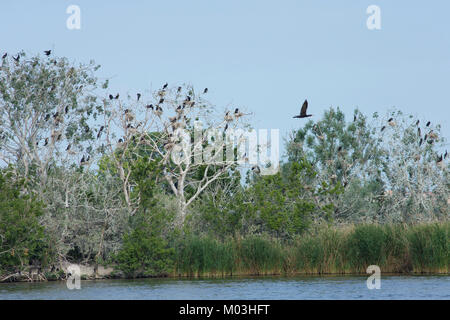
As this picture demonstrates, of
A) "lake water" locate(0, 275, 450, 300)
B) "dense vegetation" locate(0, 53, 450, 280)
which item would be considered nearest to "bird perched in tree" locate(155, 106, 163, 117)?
"dense vegetation" locate(0, 53, 450, 280)

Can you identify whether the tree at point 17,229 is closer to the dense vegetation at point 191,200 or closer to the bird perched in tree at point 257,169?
the dense vegetation at point 191,200

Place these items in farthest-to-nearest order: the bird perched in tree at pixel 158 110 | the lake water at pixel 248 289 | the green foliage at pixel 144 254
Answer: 1. the bird perched in tree at pixel 158 110
2. the green foliage at pixel 144 254
3. the lake water at pixel 248 289

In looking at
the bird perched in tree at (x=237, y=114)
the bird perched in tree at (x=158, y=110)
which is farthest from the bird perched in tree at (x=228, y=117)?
the bird perched in tree at (x=158, y=110)

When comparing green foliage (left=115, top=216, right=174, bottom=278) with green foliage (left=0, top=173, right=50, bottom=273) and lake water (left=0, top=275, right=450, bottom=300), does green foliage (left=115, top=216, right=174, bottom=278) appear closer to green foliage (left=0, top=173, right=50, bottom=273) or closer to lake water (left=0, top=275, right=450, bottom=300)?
lake water (left=0, top=275, right=450, bottom=300)

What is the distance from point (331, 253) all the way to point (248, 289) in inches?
215

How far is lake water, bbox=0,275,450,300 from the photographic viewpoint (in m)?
18.1

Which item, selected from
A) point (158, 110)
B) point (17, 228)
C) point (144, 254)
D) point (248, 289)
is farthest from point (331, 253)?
point (158, 110)

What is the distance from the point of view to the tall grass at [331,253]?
23.3 m

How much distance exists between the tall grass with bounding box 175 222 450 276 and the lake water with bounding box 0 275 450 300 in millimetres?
1389

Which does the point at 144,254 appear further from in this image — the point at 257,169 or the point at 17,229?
the point at 257,169

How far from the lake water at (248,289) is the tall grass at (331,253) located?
139 cm
